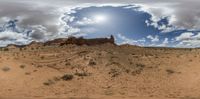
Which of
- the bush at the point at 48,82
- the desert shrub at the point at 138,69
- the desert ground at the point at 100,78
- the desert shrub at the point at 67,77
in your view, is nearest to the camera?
the desert ground at the point at 100,78

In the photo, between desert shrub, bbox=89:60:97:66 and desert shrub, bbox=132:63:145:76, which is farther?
desert shrub, bbox=89:60:97:66

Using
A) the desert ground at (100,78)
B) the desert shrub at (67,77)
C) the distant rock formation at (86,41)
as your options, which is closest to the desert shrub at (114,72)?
the desert ground at (100,78)

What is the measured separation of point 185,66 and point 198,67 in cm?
114

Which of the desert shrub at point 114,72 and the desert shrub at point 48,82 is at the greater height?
the desert shrub at point 48,82

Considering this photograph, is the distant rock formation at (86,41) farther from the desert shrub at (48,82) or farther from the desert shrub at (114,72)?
the desert shrub at (48,82)

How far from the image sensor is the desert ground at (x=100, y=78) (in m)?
25.4

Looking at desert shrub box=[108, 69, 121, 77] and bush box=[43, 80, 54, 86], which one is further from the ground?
bush box=[43, 80, 54, 86]

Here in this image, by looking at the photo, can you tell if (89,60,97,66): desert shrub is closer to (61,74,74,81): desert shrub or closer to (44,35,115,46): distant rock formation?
(61,74,74,81): desert shrub

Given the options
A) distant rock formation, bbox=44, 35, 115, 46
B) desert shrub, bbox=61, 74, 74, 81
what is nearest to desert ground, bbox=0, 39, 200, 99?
desert shrub, bbox=61, 74, 74, 81

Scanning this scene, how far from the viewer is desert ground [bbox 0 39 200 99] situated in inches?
1001

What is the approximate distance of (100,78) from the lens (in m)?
29.2


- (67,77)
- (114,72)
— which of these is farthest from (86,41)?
(67,77)

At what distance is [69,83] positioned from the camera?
27.8 meters

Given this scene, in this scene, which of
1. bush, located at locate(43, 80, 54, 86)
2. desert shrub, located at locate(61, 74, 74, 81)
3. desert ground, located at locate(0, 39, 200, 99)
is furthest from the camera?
desert shrub, located at locate(61, 74, 74, 81)
